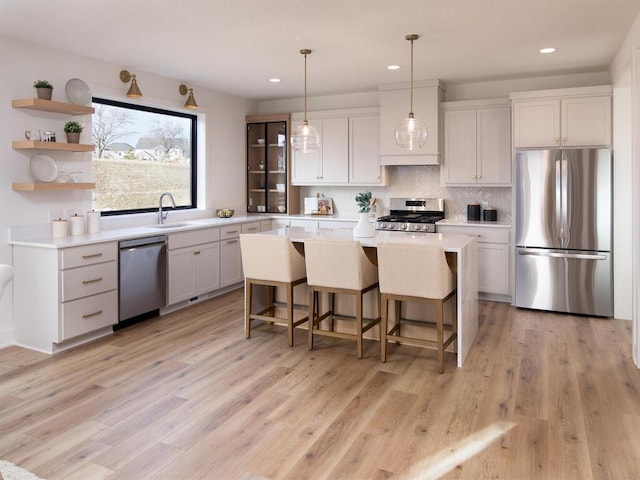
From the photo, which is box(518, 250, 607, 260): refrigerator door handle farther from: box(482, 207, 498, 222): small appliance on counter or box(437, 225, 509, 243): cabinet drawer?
box(482, 207, 498, 222): small appliance on counter

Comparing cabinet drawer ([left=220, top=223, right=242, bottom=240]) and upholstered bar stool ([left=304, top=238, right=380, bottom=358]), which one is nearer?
upholstered bar stool ([left=304, top=238, right=380, bottom=358])

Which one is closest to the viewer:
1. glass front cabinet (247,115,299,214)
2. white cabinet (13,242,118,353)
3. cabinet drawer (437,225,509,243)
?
white cabinet (13,242,118,353)

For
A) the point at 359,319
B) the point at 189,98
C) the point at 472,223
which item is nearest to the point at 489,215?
the point at 472,223

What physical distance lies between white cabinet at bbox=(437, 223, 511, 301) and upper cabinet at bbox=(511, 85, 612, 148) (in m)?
0.98

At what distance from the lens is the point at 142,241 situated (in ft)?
15.1

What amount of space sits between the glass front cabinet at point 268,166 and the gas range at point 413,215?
148 cm

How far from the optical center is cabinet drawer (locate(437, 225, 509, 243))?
5434 mm

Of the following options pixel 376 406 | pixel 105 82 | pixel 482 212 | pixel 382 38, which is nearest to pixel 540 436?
pixel 376 406

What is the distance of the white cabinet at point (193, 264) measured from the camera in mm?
5020

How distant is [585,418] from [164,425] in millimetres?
2362

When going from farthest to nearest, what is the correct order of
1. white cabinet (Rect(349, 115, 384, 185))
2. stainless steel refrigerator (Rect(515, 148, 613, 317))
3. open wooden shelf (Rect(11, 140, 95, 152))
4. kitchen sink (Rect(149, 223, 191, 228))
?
white cabinet (Rect(349, 115, 384, 185)) → kitchen sink (Rect(149, 223, 191, 228)) → stainless steel refrigerator (Rect(515, 148, 613, 317)) → open wooden shelf (Rect(11, 140, 95, 152))

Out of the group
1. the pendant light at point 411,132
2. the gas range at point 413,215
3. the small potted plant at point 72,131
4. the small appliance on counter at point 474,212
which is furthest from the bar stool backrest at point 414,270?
the small potted plant at point 72,131

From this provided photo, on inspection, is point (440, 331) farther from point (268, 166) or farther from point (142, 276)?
point (268, 166)

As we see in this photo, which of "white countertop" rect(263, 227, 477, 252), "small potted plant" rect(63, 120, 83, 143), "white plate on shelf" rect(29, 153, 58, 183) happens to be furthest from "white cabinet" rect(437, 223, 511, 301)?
"white plate on shelf" rect(29, 153, 58, 183)
